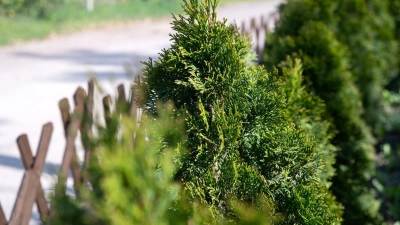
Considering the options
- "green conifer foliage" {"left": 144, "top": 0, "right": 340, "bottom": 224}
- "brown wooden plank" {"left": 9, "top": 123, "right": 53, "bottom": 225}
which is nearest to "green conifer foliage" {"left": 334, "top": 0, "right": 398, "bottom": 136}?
"brown wooden plank" {"left": 9, "top": 123, "right": 53, "bottom": 225}

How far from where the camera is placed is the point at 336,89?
4.11 meters

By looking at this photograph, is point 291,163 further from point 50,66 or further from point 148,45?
point 148,45

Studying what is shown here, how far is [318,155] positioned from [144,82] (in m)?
0.66

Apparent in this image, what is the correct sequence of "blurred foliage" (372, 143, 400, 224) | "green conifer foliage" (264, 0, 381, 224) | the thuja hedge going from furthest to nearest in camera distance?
"blurred foliage" (372, 143, 400, 224), "green conifer foliage" (264, 0, 381, 224), the thuja hedge

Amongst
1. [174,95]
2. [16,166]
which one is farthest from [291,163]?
[16,166]

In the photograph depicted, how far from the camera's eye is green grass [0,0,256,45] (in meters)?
15.1

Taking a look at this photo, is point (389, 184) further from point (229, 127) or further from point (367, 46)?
point (229, 127)

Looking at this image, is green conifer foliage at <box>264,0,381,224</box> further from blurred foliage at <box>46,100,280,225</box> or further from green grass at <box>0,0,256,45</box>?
green grass at <box>0,0,256,45</box>

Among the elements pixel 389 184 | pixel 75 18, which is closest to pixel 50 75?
pixel 389 184

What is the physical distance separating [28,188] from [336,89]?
2.25 metres

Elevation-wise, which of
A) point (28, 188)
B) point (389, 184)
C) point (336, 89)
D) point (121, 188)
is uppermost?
point (336, 89)

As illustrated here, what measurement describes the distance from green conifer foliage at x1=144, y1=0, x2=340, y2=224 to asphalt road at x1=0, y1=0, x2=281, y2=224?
2.39ft

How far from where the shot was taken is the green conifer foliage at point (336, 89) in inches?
154

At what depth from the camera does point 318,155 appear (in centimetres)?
198
